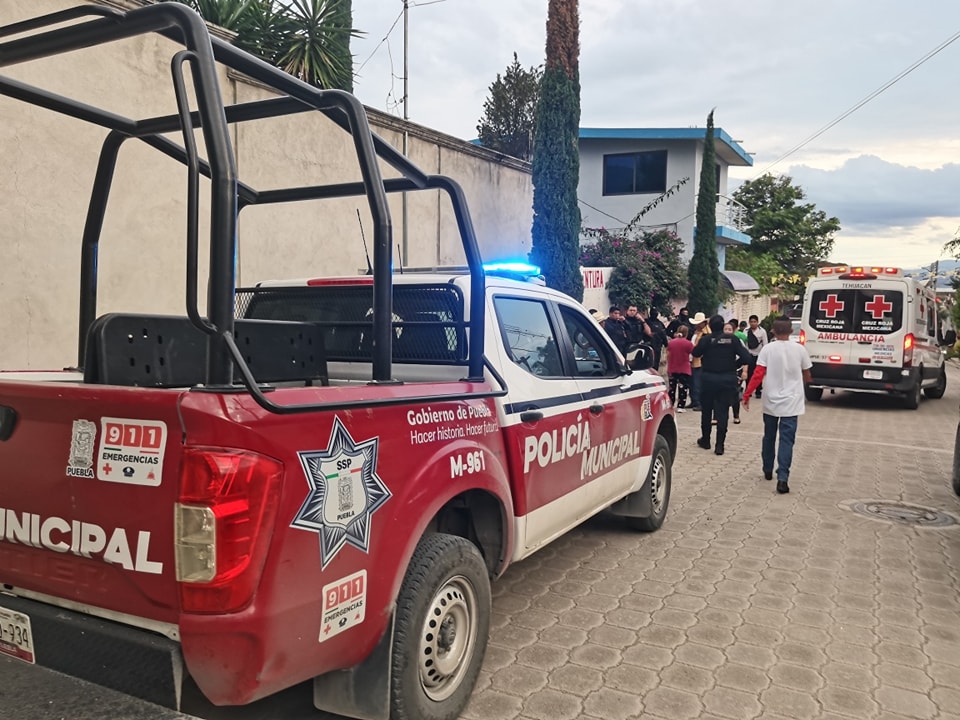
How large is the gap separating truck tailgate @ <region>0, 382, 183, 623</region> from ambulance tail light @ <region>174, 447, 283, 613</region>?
0.17ft

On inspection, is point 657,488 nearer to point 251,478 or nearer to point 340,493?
point 340,493

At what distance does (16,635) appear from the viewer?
234cm

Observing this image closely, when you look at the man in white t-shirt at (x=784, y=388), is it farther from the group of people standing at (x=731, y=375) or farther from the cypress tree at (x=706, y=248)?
the cypress tree at (x=706, y=248)

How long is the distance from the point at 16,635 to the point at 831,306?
13.9 metres

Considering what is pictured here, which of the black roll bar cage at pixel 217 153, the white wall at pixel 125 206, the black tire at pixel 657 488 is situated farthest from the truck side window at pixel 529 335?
the white wall at pixel 125 206

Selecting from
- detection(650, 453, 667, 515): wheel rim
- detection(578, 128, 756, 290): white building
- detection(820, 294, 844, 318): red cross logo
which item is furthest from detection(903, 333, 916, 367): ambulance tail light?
detection(578, 128, 756, 290): white building

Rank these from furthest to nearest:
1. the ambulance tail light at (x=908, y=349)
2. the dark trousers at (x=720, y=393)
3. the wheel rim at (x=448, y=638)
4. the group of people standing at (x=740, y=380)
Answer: the ambulance tail light at (x=908, y=349), the dark trousers at (x=720, y=393), the group of people standing at (x=740, y=380), the wheel rim at (x=448, y=638)

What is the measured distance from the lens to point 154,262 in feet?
26.1

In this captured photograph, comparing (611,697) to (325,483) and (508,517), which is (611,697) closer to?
(508,517)

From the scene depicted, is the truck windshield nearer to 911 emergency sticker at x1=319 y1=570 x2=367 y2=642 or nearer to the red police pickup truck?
the red police pickup truck

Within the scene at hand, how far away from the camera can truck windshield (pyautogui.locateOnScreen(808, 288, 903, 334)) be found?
13.1 metres

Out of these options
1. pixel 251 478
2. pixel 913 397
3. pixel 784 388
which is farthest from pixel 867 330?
pixel 251 478

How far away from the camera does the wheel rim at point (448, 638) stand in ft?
9.30

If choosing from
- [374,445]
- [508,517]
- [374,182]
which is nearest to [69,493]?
[374,445]
